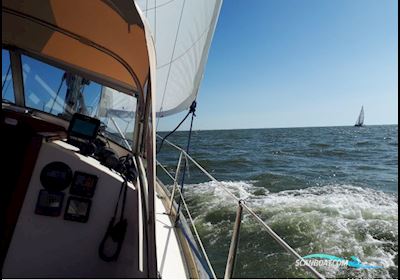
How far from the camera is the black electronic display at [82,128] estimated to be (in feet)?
6.90

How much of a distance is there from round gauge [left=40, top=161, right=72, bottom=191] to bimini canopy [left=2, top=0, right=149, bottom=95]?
83 cm

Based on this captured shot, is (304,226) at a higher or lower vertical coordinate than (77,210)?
lower

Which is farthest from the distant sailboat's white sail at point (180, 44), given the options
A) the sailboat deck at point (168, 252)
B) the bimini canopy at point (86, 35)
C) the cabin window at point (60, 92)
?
the sailboat deck at point (168, 252)

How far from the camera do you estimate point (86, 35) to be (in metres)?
2.41

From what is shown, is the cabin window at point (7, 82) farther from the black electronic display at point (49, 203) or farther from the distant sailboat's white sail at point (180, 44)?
the distant sailboat's white sail at point (180, 44)

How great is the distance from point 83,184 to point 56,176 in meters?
0.17

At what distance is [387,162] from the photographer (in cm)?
1397

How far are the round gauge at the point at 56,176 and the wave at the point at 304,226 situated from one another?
2791mm

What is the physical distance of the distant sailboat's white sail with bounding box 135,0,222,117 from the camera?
3.72 metres

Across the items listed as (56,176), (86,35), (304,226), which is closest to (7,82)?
(86,35)

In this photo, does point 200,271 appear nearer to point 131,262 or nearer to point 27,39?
point 131,262

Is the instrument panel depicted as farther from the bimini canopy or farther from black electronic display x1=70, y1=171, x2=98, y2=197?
the bimini canopy

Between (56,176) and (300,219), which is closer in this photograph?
(56,176)

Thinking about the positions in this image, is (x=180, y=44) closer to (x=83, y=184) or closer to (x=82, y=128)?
(x=82, y=128)
